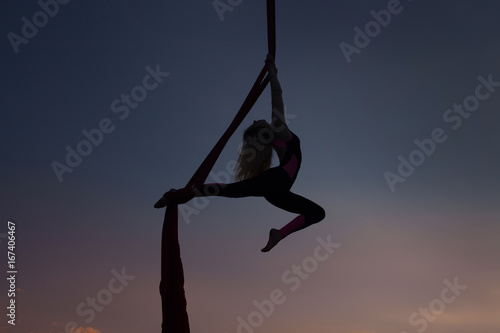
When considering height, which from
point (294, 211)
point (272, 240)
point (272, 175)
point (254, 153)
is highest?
point (254, 153)

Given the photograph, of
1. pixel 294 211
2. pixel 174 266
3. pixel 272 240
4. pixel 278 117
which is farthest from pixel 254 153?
pixel 174 266

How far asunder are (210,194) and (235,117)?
0.78m

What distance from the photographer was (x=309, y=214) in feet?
15.6

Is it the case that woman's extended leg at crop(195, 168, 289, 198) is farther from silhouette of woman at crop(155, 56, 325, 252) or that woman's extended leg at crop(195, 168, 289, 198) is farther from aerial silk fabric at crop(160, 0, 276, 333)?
aerial silk fabric at crop(160, 0, 276, 333)

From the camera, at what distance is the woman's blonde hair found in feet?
16.0

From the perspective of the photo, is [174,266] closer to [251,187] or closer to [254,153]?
[251,187]

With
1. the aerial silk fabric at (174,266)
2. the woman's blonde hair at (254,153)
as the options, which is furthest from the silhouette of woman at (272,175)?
the aerial silk fabric at (174,266)

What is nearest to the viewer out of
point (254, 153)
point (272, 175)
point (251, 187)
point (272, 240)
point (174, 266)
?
point (174, 266)

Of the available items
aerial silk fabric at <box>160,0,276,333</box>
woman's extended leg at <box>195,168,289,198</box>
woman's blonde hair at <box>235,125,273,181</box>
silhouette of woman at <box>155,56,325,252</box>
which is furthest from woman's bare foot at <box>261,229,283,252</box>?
aerial silk fabric at <box>160,0,276,333</box>

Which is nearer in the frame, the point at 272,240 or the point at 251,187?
the point at 251,187

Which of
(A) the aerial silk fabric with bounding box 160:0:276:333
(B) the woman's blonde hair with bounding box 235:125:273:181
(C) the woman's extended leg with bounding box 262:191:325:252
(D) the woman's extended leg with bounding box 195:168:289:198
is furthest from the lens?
(B) the woman's blonde hair with bounding box 235:125:273:181

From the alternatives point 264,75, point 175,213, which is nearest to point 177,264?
point 175,213

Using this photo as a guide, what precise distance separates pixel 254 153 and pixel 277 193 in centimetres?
55

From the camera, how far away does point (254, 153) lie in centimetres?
493
